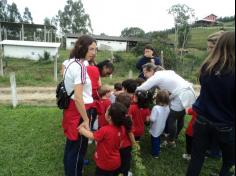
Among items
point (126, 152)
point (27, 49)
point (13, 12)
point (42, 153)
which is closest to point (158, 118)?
point (126, 152)

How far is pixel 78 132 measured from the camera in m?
3.46

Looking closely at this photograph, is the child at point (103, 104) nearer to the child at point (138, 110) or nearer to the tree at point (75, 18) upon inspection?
the child at point (138, 110)

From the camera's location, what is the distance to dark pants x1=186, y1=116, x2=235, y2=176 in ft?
9.39

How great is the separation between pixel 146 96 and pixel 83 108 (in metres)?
1.37

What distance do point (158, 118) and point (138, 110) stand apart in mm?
403

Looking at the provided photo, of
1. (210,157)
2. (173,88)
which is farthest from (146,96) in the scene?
(210,157)

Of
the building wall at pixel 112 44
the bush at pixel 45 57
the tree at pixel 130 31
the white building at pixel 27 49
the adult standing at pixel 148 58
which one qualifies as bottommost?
the adult standing at pixel 148 58

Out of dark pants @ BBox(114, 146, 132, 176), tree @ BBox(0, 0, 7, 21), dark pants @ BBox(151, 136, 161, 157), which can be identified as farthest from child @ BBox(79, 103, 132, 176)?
tree @ BBox(0, 0, 7, 21)

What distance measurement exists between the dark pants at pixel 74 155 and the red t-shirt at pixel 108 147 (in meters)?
0.21

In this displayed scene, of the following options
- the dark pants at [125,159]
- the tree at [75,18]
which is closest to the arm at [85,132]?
the dark pants at [125,159]

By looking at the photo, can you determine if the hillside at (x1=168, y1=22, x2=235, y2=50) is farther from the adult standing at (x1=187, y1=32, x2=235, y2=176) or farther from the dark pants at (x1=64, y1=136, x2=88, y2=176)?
the adult standing at (x1=187, y1=32, x2=235, y2=176)

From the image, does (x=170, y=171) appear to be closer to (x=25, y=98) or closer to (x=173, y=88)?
(x=173, y=88)

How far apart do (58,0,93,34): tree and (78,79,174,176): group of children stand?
183 feet

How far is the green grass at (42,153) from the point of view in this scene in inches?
173
